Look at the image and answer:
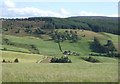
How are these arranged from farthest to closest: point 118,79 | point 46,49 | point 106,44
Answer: point 106,44
point 46,49
point 118,79

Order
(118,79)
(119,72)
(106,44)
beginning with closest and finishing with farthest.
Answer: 1. (118,79)
2. (119,72)
3. (106,44)

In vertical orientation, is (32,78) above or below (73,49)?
above

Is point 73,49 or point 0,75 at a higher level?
point 0,75

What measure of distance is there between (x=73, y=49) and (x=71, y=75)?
16516 cm

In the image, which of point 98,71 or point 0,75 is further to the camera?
point 98,71

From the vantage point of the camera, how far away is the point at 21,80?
44.9 ft

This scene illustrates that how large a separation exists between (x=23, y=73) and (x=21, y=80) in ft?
4.88

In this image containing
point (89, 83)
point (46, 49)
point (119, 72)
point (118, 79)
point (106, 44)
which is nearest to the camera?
point (89, 83)

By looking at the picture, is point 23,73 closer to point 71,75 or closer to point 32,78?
point 32,78

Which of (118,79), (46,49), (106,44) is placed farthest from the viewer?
(106,44)

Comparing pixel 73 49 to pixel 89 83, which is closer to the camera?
pixel 89 83

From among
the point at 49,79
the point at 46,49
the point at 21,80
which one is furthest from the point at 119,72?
the point at 46,49

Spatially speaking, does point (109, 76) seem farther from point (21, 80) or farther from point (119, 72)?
point (21, 80)

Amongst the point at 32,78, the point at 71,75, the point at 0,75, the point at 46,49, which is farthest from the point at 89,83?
the point at 46,49
